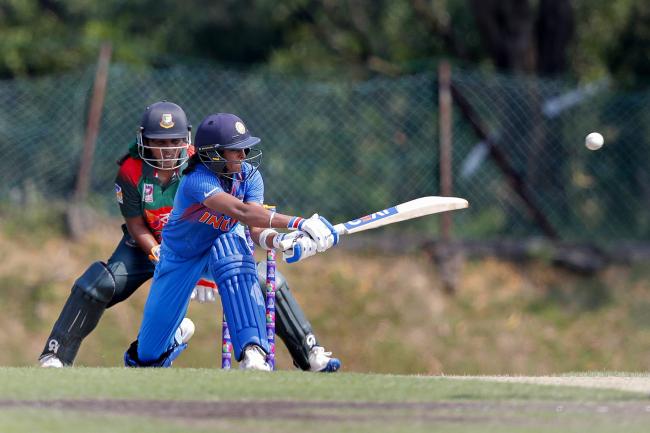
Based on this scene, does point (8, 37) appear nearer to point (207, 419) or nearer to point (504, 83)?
point (504, 83)

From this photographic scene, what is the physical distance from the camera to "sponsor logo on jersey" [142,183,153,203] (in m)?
8.38

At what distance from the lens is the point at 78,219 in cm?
1325

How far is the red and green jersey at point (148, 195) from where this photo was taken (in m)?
8.38

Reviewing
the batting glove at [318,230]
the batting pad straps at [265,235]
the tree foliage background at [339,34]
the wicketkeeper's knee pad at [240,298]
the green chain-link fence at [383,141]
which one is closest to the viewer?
the batting glove at [318,230]

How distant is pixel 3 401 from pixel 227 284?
186cm

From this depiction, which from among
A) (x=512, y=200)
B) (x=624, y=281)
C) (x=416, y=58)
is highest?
(x=416, y=58)

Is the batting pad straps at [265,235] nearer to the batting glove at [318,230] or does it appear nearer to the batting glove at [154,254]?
the batting glove at [318,230]

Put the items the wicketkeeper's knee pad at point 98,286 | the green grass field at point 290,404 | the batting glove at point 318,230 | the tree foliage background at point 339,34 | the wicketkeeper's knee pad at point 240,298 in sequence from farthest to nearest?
the tree foliage background at point 339,34 → the wicketkeeper's knee pad at point 98,286 → the wicketkeeper's knee pad at point 240,298 → the batting glove at point 318,230 → the green grass field at point 290,404

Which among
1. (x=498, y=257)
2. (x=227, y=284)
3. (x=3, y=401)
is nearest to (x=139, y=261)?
(x=227, y=284)

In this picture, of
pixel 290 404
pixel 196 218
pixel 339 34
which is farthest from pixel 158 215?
pixel 339 34

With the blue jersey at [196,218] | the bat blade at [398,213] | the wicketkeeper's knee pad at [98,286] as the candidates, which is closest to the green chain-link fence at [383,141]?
the wicketkeeper's knee pad at [98,286]

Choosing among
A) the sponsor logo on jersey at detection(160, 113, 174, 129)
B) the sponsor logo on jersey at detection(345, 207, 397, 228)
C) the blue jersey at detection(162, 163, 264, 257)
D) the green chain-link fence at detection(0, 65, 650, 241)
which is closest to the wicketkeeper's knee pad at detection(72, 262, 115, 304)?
the blue jersey at detection(162, 163, 264, 257)

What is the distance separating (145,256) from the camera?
8.48m

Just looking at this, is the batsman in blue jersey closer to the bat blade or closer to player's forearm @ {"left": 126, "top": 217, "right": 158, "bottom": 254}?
Result: the bat blade
